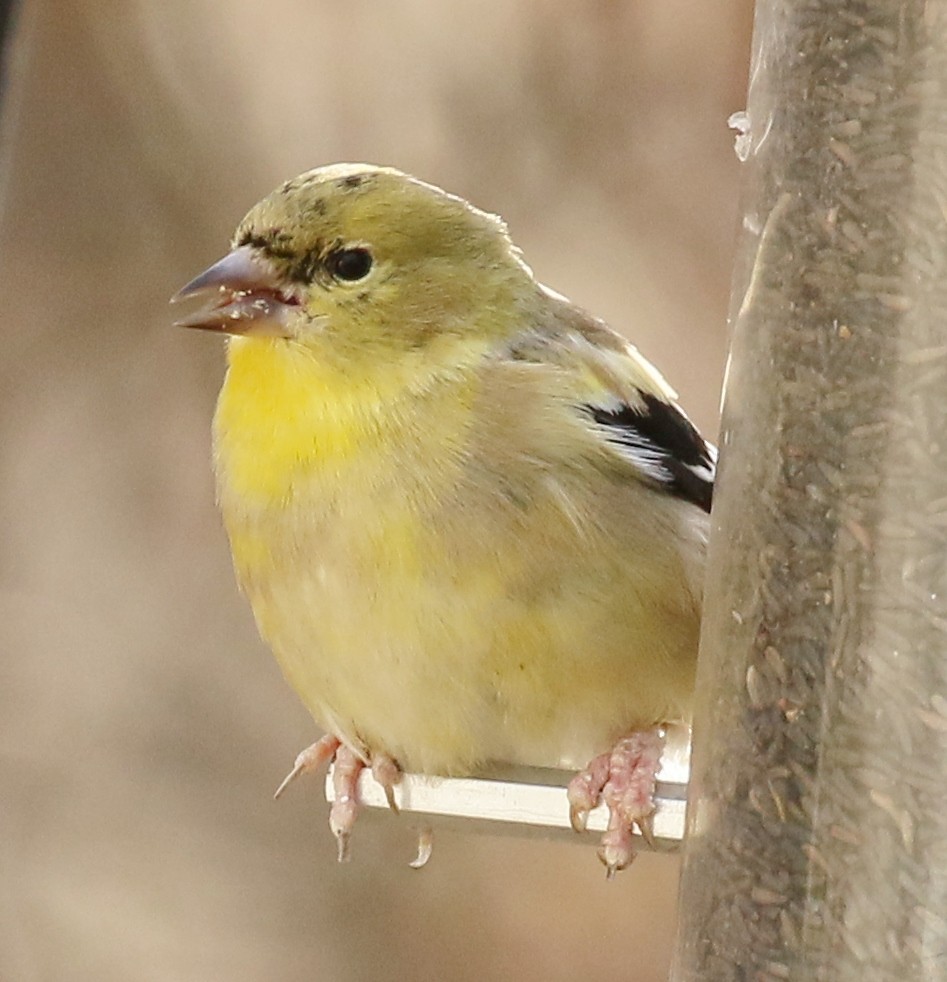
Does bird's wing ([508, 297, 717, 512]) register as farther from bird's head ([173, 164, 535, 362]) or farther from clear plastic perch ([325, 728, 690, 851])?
clear plastic perch ([325, 728, 690, 851])

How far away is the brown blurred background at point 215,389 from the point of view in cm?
415

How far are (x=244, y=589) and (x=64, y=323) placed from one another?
87.4 inches

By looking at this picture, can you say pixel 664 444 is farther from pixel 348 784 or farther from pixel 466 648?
pixel 348 784

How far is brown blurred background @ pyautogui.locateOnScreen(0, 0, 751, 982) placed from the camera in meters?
4.15

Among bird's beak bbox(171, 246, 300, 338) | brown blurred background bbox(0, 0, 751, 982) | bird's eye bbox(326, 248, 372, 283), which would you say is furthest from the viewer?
brown blurred background bbox(0, 0, 751, 982)

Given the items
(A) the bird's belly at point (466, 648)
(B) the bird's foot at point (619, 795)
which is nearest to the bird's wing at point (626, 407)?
(A) the bird's belly at point (466, 648)

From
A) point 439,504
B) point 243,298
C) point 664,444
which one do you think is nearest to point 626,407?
point 664,444

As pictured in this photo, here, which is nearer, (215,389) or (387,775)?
(387,775)

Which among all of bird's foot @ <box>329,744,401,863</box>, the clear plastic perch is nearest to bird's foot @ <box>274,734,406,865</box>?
bird's foot @ <box>329,744,401,863</box>

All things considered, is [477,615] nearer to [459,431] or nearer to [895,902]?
[459,431]

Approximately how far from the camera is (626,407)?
2307 millimetres

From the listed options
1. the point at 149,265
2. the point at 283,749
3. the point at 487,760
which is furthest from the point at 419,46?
the point at 487,760

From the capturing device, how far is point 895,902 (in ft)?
4.80

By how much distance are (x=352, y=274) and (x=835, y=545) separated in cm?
93
